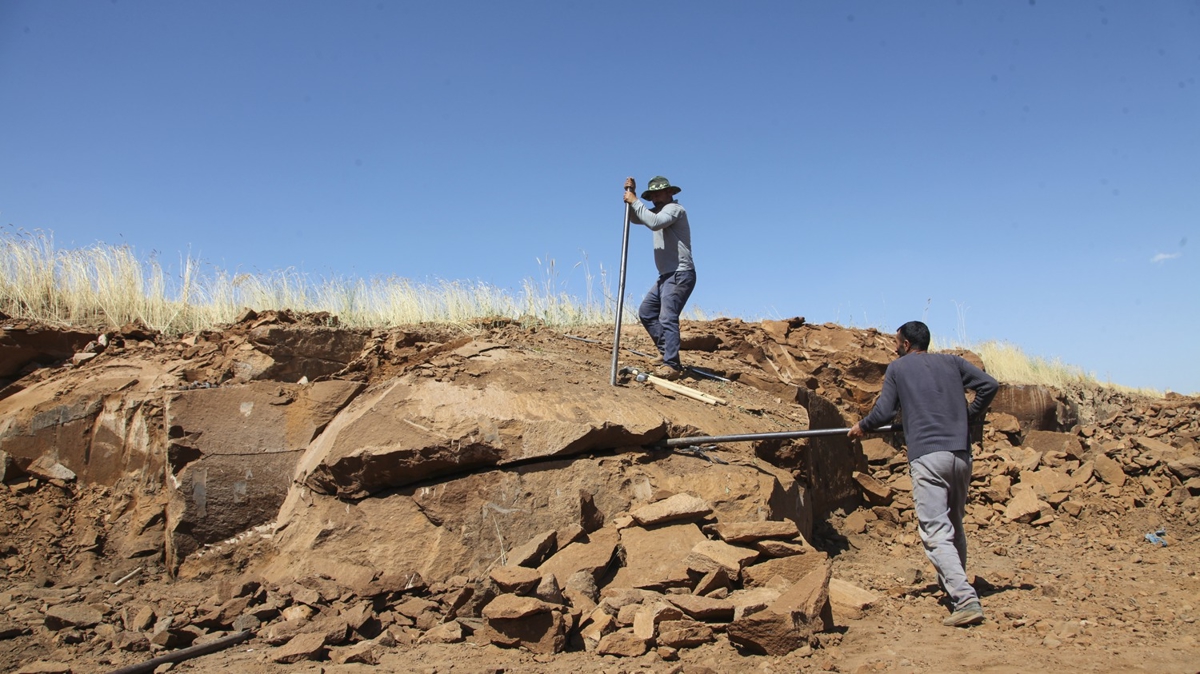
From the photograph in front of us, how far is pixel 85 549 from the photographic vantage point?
19.0 ft

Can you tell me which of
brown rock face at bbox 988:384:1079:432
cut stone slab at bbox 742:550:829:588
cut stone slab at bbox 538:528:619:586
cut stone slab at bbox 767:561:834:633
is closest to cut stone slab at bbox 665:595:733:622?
cut stone slab at bbox 767:561:834:633

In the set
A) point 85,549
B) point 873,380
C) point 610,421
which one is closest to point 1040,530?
point 873,380

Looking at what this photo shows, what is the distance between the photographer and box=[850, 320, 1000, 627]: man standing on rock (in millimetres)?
4484

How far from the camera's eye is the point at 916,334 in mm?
4852

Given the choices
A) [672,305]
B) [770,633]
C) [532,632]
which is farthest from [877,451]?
Result: [532,632]

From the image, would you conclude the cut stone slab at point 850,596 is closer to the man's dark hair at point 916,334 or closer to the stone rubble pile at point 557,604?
the stone rubble pile at point 557,604

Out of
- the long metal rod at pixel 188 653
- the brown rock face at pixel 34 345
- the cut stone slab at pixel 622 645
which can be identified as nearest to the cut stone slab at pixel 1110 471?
the cut stone slab at pixel 622 645

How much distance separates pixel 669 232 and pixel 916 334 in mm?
2756

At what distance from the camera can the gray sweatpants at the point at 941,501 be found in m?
4.42

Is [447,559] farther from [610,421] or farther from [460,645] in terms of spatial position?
[610,421]

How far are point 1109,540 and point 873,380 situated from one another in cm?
338

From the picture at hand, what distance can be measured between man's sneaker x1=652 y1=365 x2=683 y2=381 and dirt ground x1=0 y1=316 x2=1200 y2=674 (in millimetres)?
239

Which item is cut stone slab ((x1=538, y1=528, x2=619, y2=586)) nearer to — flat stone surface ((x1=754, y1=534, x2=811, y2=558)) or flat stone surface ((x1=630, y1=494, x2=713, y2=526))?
flat stone surface ((x1=630, y1=494, x2=713, y2=526))

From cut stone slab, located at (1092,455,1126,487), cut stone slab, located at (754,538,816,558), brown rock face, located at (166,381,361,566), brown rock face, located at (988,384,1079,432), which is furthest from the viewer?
brown rock face, located at (988,384,1079,432)
